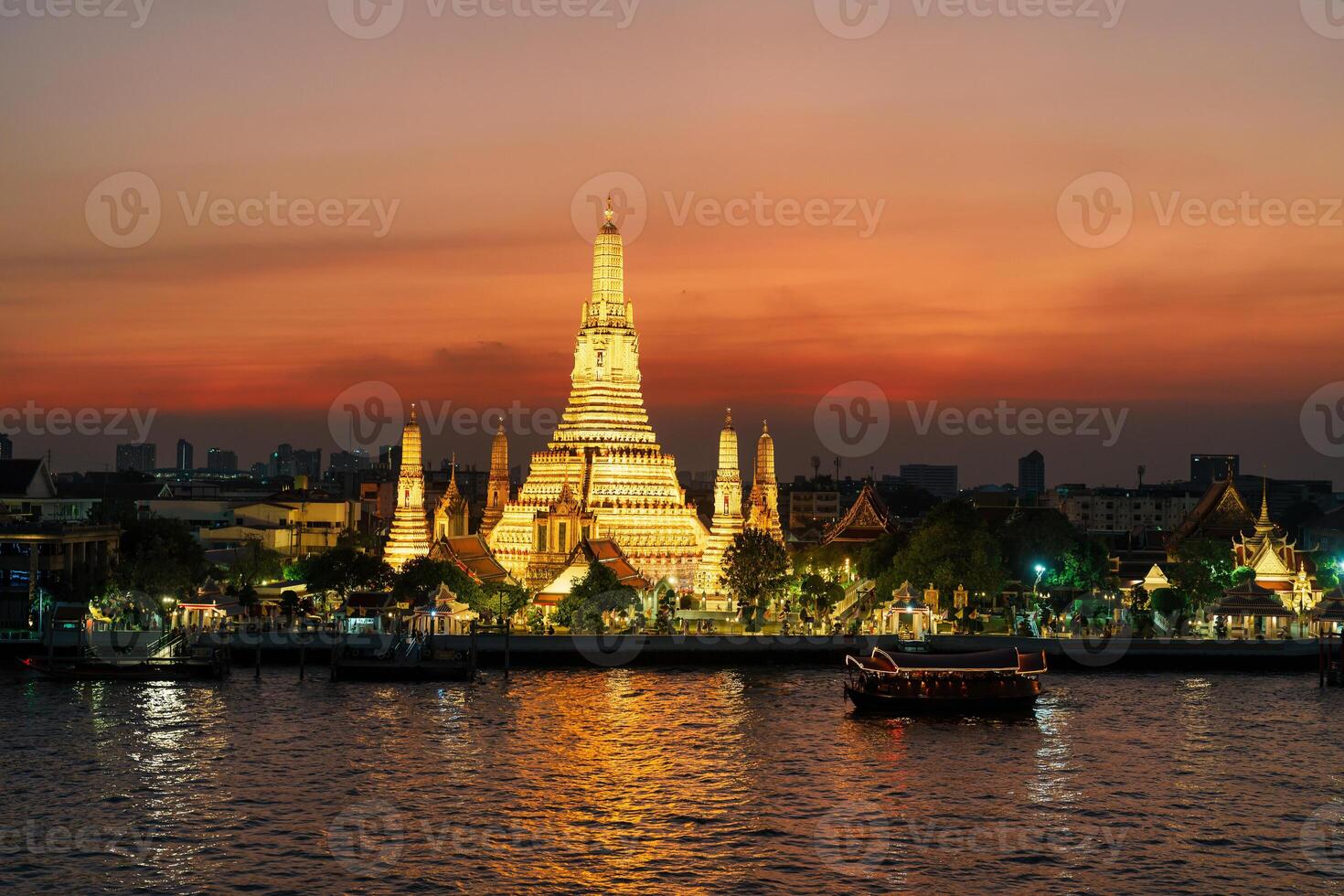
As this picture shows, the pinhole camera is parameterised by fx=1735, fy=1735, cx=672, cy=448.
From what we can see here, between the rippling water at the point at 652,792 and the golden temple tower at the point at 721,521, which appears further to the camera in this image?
the golden temple tower at the point at 721,521

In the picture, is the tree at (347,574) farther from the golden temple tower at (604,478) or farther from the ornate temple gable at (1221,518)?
the ornate temple gable at (1221,518)

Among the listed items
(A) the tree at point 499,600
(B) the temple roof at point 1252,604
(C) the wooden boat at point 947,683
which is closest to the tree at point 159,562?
(A) the tree at point 499,600

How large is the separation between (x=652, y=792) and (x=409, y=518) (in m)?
55.9

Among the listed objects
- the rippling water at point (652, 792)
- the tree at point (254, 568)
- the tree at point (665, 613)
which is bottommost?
the rippling water at point (652, 792)

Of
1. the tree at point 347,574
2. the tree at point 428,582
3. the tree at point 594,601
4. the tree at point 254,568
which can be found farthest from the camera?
the tree at point 254,568

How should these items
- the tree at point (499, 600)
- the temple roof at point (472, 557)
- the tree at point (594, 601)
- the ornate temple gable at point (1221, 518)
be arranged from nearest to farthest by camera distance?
the tree at point (594, 601)
the tree at point (499, 600)
the temple roof at point (472, 557)
the ornate temple gable at point (1221, 518)

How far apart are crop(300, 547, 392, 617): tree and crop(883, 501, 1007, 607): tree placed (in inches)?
1070

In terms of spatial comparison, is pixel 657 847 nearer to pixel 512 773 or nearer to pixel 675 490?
pixel 512 773

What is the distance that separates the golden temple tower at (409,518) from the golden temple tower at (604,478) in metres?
4.56

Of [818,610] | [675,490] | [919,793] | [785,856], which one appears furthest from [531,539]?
[785,856]

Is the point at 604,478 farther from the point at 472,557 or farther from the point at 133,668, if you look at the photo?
the point at 133,668

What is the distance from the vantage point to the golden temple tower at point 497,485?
4405 inches

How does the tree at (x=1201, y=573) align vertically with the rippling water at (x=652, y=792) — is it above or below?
above

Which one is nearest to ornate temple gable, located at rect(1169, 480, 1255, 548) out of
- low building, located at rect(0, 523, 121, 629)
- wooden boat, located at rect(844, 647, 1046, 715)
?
wooden boat, located at rect(844, 647, 1046, 715)
